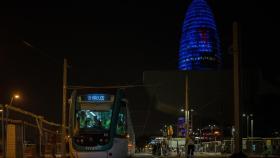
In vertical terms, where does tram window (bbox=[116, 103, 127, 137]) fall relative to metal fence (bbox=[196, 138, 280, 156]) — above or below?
above

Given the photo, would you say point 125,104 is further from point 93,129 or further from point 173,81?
point 173,81

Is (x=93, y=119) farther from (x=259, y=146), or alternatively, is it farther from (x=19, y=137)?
(x=259, y=146)

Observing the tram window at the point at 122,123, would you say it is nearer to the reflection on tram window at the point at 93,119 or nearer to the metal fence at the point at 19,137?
the reflection on tram window at the point at 93,119

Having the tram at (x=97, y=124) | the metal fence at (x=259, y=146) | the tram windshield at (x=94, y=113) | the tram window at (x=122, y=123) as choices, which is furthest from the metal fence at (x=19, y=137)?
the metal fence at (x=259, y=146)

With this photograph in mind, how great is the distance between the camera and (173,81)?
12862 cm

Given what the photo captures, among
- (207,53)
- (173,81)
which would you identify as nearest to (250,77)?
(173,81)

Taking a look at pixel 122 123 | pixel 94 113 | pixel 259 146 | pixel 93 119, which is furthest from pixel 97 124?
pixel 259 146

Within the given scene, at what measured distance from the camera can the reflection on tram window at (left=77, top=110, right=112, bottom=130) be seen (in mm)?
25953

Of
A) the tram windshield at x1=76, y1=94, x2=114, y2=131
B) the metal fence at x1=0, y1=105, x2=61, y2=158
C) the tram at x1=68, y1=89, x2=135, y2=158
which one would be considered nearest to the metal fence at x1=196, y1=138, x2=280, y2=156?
the tram at x1=68, y1=89, x2=135, y2=158

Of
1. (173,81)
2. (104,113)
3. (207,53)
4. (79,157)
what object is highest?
(207,53)

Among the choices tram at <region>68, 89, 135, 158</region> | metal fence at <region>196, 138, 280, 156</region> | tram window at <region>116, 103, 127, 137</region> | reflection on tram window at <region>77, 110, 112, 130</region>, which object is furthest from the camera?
metal fence at <region>196, 138, 280, 156</region>

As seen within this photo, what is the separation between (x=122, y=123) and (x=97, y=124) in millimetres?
1259

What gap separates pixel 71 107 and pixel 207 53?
6659 inches

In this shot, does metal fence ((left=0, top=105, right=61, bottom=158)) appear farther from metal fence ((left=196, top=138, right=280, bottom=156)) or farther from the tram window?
metal fence ((left=196, top=138, right=280, bottom=156))
